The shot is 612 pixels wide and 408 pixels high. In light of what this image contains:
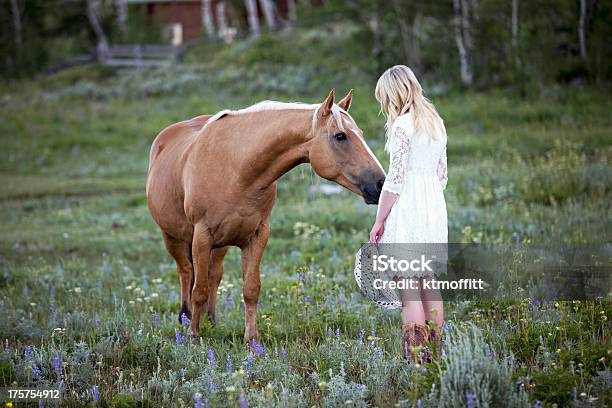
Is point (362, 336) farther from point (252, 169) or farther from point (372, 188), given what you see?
point (252, 169)

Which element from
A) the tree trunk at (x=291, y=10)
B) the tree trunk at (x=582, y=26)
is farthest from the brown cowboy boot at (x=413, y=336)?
the tree trunk at (x=291, y=10)

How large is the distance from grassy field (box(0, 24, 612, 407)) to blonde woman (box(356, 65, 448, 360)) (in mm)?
301

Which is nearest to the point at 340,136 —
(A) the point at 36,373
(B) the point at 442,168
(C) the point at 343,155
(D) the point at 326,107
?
(C) the point at 343,155

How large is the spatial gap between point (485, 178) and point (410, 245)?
8055 millimetres

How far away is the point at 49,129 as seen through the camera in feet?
78.8

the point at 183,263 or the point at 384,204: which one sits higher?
the point at 384,204

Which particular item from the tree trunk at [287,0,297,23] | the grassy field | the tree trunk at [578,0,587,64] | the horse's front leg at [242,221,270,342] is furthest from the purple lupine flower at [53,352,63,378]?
the tree trunk at [287,0,297,23]

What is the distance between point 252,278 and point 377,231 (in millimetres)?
1411

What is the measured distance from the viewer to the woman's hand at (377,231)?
17.1 ft

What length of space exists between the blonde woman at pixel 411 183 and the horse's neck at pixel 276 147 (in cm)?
70

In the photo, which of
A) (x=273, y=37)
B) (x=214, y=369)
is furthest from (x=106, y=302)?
(x=273, y=37)

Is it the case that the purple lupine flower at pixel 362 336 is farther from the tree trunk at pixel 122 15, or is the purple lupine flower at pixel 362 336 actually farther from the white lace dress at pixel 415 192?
the tree trunk at pixel 122 15

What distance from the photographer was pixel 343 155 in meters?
5.34

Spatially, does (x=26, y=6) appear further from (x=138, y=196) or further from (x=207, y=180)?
(x=207, y=180)
